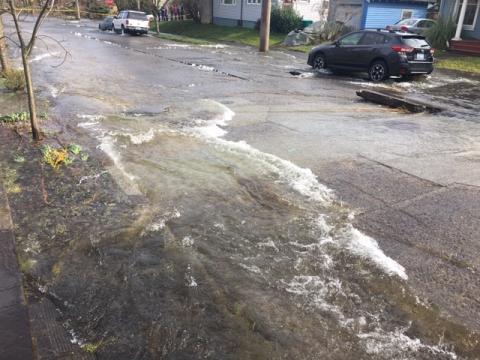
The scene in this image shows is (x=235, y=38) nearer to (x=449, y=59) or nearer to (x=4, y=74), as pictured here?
(x=449, y=59)

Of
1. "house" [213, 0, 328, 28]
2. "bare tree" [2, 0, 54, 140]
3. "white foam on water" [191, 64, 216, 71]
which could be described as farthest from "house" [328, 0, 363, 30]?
"bare tree" [2, 0, 54, 140]

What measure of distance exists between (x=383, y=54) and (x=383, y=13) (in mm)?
19234

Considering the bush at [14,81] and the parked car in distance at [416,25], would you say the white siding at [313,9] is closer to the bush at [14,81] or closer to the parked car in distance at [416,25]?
the parked car in distance at [416,25]

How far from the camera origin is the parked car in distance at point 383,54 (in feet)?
50.6

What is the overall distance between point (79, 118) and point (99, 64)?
9328 millimetres

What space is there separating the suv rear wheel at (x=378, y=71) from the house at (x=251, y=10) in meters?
20.4

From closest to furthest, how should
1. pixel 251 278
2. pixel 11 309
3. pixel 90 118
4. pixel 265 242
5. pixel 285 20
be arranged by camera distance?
pixel 11 309 → pixel 251 278 → pixel 265 242 → pixel 90 118 → pixel 285 20

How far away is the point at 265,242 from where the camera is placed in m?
4.82

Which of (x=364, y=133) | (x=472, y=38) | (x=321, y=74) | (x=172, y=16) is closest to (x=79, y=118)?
(x=364, y=133)

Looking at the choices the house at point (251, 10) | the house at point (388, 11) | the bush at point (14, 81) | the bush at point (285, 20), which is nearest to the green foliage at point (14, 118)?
the bush at point (14, 81)

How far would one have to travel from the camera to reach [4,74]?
12.1 m

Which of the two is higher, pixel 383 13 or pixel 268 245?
pixel 383 13

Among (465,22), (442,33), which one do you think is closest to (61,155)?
(442,33)

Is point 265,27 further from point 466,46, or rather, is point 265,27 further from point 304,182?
point 304,182
